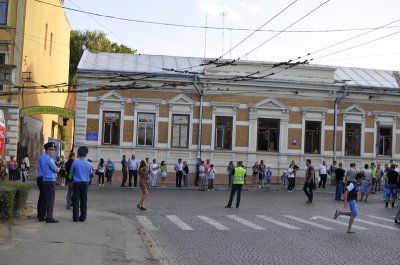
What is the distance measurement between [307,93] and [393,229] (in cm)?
2208

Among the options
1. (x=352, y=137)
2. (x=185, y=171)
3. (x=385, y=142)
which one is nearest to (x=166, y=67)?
(x=185, y=171)

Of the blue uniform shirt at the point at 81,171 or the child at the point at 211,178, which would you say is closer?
the blue uniform shirt at the point at 81,171

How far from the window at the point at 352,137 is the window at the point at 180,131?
35.1 feet

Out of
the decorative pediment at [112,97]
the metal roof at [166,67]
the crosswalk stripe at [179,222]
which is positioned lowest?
the crosswalk stripe at [179,222]

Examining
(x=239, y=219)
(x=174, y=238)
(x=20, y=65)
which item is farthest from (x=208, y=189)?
(x=174, y=238)

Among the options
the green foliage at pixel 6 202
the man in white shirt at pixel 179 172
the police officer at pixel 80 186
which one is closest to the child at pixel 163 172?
the man in white shirt at pixel 179 172

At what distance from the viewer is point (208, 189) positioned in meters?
32.3

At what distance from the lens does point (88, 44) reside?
210 feet

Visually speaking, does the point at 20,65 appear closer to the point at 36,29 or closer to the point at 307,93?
the point at 36,29

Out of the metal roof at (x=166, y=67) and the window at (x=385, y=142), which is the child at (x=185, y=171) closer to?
the metal roof at (x=166, y=67)

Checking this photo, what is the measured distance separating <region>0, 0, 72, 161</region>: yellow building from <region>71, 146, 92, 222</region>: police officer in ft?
44.4

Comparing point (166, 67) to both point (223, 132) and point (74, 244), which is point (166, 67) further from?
point (74, 244)

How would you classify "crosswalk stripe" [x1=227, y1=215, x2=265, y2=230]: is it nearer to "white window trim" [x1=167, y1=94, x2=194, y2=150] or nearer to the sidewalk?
the sidewalk

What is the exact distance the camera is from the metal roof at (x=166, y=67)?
123 ft
